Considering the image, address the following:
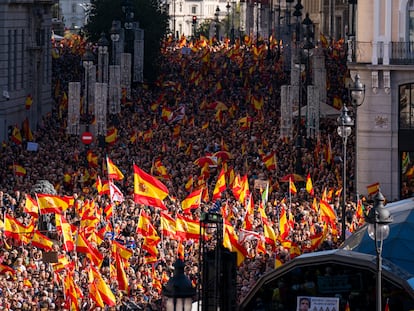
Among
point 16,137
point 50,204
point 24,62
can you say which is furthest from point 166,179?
point 24,62

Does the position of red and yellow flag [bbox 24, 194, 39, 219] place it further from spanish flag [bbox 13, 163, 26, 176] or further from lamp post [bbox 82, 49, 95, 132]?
lamp post [bbox 82, 49, 95, 132]

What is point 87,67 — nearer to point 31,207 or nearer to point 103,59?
point 103,59

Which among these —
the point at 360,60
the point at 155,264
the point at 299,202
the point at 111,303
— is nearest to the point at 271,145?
the point at 360,60

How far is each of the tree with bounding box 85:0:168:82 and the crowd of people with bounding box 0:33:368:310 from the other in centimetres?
186

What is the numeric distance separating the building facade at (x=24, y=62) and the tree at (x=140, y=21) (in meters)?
8.75

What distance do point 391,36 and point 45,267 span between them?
2058 cm

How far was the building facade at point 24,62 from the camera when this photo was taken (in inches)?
2837

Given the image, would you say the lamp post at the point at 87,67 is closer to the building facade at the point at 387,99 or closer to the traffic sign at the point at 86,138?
the traffic sign at the point at 86,138

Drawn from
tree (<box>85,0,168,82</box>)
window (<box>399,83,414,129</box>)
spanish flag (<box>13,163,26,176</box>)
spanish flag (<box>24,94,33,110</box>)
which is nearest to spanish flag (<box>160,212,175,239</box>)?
spanish flag (<box>13,163,26,176</box>)

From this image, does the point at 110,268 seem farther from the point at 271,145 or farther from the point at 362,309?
the point at 271,145

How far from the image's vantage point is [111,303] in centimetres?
3478

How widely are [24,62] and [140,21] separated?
687 inches

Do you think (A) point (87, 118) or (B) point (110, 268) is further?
(A) point (87, 118)

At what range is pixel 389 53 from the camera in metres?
55.8
